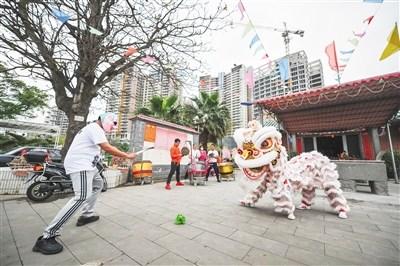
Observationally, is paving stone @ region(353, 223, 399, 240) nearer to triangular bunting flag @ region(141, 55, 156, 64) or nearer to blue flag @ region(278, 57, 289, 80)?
blue flag @ region(278, 57, 289, 80)

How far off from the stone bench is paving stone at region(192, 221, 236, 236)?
576cm

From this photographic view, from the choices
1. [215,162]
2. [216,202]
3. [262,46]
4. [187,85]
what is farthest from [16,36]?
[215,162]

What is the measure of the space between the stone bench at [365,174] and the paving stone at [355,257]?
519 cm

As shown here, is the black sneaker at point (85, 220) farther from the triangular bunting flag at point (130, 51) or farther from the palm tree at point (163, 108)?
the palm tree at point (163, 108)

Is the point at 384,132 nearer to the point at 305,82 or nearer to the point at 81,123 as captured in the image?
the point at 305,82

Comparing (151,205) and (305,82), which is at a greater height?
(305,82)

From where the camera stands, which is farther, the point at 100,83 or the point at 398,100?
the point at 398,100

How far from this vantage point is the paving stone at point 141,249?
1.75 meters

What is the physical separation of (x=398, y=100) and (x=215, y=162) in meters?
7.68

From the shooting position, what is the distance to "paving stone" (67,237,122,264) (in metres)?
1.73

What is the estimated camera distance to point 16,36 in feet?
12.9

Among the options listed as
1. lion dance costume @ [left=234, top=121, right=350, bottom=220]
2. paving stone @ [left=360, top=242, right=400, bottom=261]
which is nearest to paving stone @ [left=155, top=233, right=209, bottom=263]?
lion dance costume @ [left=234, top=121, right=350, bottom=220]

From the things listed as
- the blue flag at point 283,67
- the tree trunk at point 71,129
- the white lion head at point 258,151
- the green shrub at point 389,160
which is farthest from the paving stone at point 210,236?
the green shrub at point 389,160

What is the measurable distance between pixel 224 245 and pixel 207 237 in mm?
284
